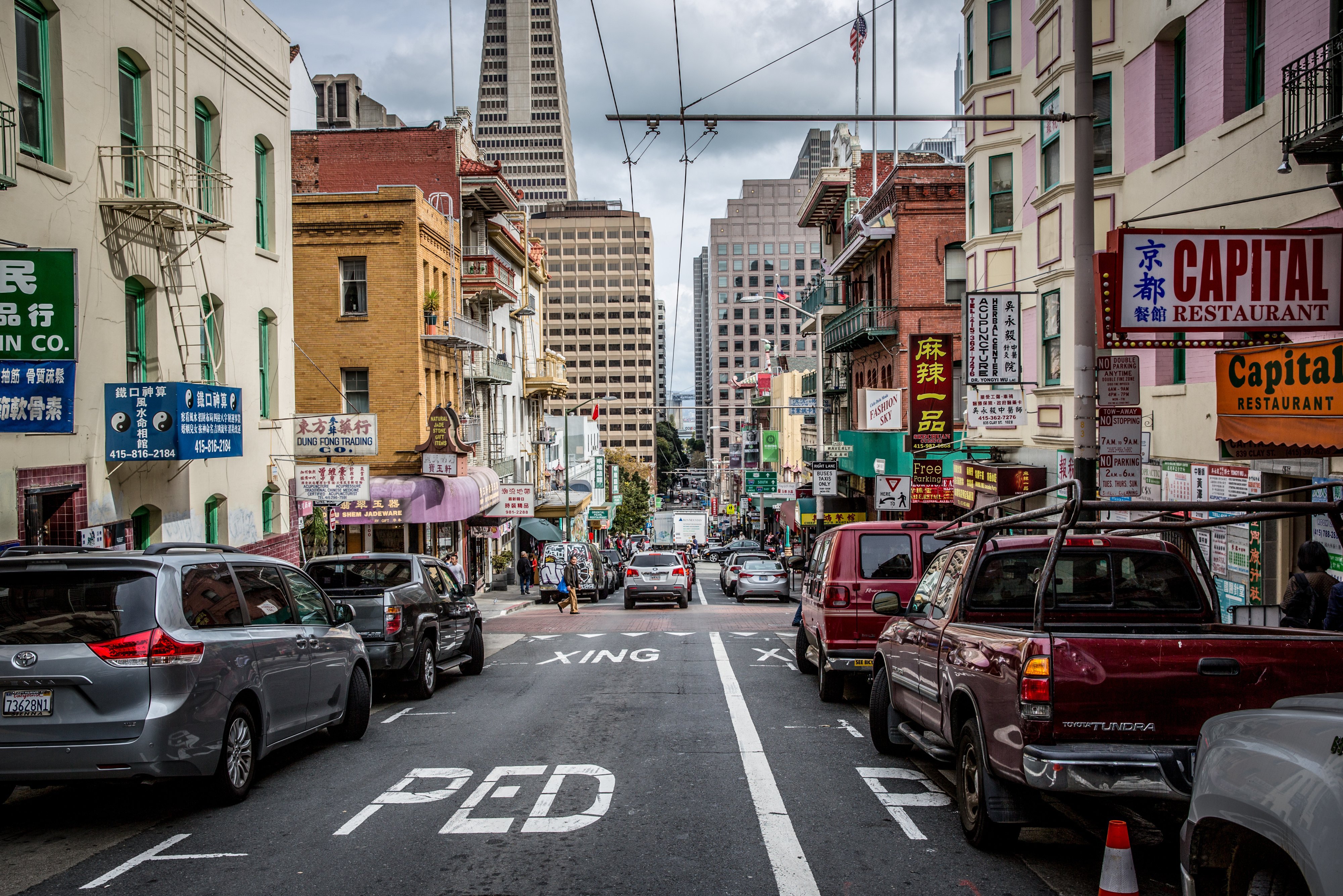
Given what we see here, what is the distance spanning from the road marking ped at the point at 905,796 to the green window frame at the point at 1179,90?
36.1 ft

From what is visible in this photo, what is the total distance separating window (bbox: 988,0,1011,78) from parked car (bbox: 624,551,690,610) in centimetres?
1476

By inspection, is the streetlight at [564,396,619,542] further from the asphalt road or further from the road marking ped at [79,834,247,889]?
the road marking ped at [79,834,247,889]

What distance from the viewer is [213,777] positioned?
7727mm

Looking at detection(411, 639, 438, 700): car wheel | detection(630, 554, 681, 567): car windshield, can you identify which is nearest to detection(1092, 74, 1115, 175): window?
detection(411, 639, 438, 700): car wheel

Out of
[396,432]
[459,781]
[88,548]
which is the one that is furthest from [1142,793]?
[396,432]

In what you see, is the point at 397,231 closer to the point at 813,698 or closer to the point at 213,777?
the point at 813,698

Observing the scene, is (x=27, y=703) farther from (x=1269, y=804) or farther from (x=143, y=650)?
(x=1269, y=804)

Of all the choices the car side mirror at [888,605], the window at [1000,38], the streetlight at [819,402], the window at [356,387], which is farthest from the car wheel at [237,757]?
the streetlight at [819,402]

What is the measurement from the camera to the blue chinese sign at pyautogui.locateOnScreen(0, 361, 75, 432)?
412 inches

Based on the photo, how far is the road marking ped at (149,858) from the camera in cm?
616

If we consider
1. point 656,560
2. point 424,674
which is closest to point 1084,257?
point 424,674

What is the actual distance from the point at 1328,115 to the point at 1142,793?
7.83 m

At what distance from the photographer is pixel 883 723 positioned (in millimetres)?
9438

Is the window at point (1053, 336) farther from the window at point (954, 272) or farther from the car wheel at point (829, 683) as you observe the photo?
the window at point (954, 272)
